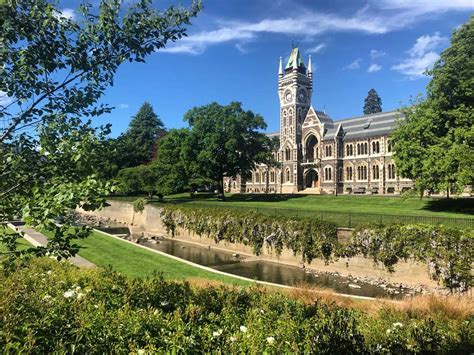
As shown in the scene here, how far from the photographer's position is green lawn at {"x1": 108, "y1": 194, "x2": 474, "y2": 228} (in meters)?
22.0

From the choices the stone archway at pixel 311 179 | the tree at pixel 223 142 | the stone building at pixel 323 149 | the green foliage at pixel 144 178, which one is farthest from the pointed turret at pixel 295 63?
the green foliage at pixel 144 178

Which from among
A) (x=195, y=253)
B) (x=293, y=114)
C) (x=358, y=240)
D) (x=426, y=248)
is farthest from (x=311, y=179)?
(x=426, y=248)

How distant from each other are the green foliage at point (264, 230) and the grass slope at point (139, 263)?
7.23 m

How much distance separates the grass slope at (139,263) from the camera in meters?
15.5

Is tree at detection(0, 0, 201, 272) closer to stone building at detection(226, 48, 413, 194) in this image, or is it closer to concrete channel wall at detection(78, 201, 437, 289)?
concrete channel wall at detection(78, 201, 437, 289)

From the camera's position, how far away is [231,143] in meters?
51.0

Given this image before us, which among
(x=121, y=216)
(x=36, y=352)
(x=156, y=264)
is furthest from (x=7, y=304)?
(x=121, y=216)

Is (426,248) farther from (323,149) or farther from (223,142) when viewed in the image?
(323,149)

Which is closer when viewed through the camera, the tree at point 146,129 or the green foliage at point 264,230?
the green foliage at point 264,230

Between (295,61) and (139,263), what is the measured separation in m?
72.4

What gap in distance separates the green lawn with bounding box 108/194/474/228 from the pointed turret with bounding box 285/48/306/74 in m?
36.9

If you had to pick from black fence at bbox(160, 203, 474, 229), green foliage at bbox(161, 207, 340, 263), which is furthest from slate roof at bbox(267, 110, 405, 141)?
black fence at bbox(160, 203, 474, 229)

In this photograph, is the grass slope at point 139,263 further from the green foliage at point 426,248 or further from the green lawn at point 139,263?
the green foliage at point 426,248

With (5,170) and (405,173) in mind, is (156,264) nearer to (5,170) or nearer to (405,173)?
(5,170)
